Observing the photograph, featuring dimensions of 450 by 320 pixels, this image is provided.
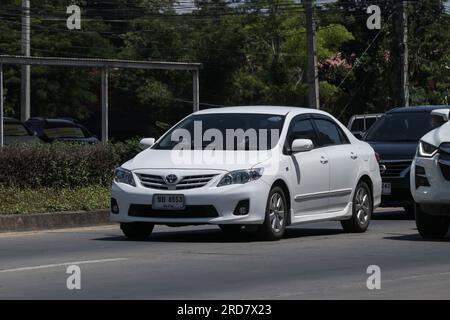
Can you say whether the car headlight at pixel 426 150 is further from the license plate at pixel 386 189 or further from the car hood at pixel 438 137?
the license plate at pixel 386 189

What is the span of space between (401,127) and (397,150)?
117 cm

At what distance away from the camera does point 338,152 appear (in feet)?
51.3

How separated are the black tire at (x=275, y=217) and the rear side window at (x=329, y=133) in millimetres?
1441

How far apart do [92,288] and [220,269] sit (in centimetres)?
176

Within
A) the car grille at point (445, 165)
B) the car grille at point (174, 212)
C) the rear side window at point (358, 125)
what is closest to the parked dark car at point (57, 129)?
the rear side window at point (358, 125)

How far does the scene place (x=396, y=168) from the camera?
18922 millimetres

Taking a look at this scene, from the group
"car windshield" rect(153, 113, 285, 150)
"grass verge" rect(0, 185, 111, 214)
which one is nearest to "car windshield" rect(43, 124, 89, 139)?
"grass verge" rect(0, 185, 111, 214)

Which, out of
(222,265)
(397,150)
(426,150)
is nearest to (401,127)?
(397,150)

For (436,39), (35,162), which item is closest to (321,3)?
(436,39)

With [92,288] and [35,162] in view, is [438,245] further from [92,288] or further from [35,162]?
[35,162]

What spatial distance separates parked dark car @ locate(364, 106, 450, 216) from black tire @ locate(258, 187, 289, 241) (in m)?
4.67

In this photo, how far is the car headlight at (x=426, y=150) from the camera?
1450 centimetres
